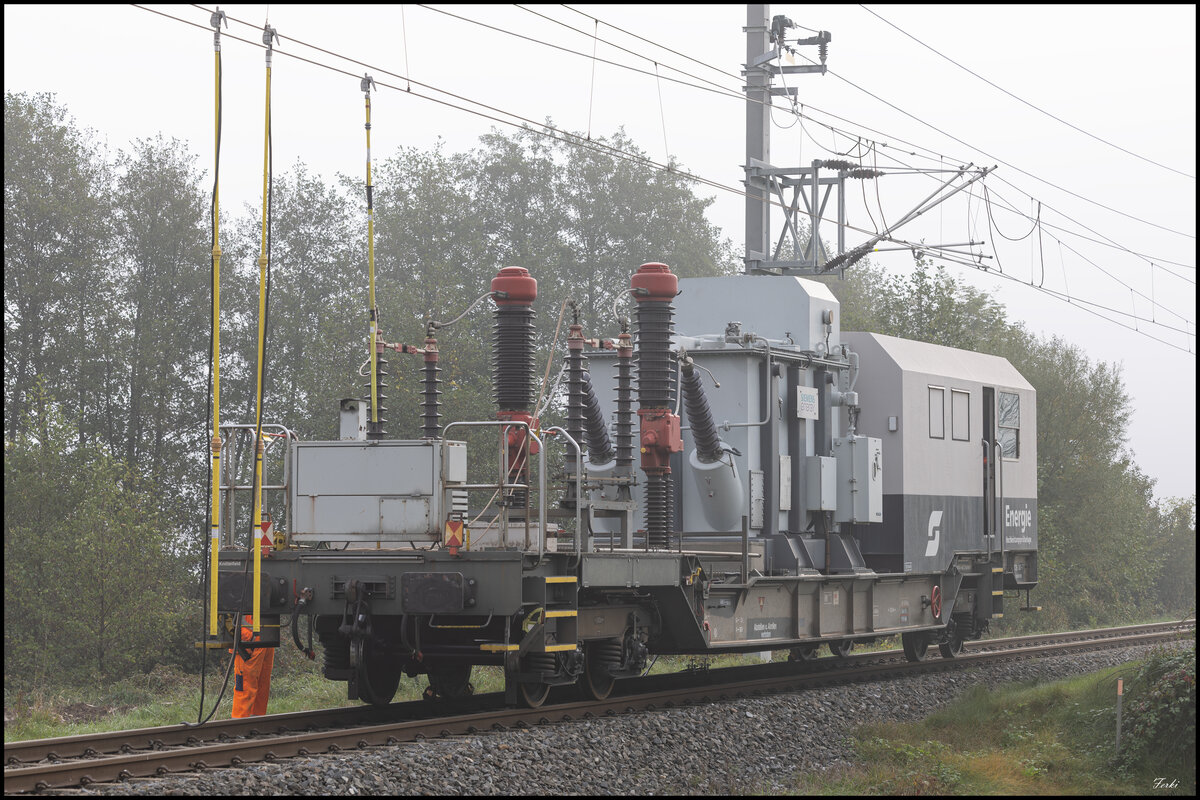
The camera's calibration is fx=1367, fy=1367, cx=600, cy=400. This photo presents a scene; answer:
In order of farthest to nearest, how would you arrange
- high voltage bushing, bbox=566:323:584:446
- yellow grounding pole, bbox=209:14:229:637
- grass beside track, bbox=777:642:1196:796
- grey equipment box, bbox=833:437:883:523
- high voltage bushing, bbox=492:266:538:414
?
grey equipment box, bbox=833:437:883:523 < high voltage bushing, bbox=492:266:538:414 < high voltage bushing, bbox=566:323:584:446 < grass beside track, bbox=777:642:1196:796 < yellow grounding pole, bbox=209:14:229:637

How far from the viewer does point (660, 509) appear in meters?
14.1

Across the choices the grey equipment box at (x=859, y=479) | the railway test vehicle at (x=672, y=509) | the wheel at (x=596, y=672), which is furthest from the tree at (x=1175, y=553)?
the wheel at (x=596, y=672)

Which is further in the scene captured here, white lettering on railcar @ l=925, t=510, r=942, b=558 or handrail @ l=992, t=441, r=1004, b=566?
handrail @ l=992, t=441, r=1004, b=566

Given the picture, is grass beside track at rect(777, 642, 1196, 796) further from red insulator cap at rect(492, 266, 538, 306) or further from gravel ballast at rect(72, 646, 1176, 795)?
red insulator cap at rect(492, 266, 538, 306)

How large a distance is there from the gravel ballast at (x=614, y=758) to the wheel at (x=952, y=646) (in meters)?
5.67

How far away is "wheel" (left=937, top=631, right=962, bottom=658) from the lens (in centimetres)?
1948

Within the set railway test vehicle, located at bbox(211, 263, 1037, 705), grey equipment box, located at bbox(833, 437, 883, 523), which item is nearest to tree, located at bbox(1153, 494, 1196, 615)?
railway test vehicle, located at bbox(211, 263, 1037, 705)

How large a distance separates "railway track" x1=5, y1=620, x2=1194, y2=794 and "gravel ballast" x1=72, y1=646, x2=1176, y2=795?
1.29ft

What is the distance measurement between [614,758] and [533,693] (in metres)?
2.02

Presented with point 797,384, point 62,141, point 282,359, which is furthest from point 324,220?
point 797,384

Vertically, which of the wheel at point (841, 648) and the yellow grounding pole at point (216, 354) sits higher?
the yellow grounding pole at point (216, 354)

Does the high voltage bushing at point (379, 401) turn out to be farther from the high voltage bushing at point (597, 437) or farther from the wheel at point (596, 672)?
the wheel at point (596, 672)

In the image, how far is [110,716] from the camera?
48.9 feet

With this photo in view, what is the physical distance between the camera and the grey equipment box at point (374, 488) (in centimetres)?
1157
